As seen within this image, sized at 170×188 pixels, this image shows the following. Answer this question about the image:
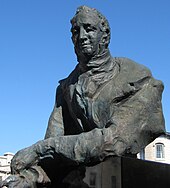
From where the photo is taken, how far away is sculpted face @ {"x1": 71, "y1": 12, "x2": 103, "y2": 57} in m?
3.85

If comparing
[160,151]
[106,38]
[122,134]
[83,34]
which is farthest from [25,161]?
[160,151]

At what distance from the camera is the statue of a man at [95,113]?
3441mm

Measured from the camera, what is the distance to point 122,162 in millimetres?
3289

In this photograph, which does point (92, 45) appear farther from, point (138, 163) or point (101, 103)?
point (138, 163)

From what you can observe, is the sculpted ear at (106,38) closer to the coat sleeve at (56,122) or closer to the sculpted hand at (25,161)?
the coat sleeve at (56,122)

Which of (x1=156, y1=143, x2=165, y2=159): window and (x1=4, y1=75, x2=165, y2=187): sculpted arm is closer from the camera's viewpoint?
(x1=4, y1=75, x2=165, y2=187): sculpted arm

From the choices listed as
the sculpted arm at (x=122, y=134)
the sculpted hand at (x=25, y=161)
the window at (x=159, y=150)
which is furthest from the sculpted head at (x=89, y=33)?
the window at (x=159, y=150)

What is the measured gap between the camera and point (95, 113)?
373 cm

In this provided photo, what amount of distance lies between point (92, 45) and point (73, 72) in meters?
0.50

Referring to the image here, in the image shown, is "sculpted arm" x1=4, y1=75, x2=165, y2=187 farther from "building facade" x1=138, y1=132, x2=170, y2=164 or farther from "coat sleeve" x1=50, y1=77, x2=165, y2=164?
"building facade" x1=138, y1=132, x2=170, y2=164

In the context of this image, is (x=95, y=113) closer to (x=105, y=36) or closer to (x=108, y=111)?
(x=108, y=111)

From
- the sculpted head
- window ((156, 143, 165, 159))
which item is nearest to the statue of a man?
the sculpted head

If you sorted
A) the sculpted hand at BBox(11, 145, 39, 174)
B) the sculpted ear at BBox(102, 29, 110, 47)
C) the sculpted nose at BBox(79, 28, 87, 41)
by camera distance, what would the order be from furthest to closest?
the sculpted ear at BBox(102, 29, 110, 47)
the sculpted nose at BBox(79, 28, 87, 41)
the sculpted hand at BBox(11, 145, 39, 174)

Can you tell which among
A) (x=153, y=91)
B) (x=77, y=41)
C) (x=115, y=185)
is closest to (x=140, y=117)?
(x=153, y=91)
